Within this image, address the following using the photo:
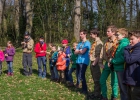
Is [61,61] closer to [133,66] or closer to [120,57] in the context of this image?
[120,57]

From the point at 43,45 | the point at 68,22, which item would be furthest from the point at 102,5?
the point at 43,45

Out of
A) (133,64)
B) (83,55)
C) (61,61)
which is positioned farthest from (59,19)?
(133,64)

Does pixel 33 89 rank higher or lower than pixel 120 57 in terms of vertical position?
lower

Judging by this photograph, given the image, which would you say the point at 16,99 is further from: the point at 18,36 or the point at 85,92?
the point at 18,36

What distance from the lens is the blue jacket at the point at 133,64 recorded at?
579cm

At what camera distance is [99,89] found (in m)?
8.51

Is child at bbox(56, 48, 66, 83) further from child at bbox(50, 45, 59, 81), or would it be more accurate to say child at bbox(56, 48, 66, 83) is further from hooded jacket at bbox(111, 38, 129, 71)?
hooded jacket at bbox(111, 38, 129, 71)

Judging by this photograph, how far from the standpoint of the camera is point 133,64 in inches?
232

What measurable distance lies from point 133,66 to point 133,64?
1.7 inches

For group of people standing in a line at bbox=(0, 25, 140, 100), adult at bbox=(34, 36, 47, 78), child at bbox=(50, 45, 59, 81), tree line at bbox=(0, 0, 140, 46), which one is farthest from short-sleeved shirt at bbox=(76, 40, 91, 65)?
tree line at bbox=(0, 0, 140, 46)

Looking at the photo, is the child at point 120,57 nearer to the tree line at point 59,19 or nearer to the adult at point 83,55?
the adult at point 83,55

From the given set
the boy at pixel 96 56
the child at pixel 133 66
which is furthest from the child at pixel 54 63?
the child at pixel 133 66

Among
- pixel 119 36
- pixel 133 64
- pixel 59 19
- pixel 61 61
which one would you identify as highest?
pixel 59 19

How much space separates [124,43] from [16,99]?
12.3ft
